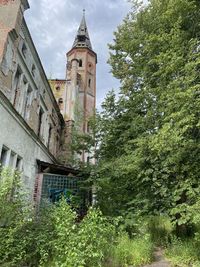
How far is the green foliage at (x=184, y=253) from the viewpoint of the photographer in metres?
9.32

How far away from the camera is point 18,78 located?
14.7 m

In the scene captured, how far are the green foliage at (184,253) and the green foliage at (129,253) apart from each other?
786 millimetres

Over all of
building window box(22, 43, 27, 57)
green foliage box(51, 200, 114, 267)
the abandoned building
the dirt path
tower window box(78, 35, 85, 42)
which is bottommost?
the dirt path

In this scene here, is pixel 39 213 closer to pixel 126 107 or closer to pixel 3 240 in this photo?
pixel 3 240

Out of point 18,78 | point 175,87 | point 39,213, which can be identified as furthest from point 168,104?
point 18,78

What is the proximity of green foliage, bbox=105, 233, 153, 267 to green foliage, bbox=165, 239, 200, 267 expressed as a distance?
0.79m

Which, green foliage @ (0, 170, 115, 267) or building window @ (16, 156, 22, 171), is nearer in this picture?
green foliage @ (0, 170, 115, 267)

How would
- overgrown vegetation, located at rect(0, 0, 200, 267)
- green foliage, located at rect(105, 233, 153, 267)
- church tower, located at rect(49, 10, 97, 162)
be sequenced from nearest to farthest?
overgrown vegetation, located at rect(0, 0, 200, 267) → green foliage, located at rect(105, 233, 153, 267) → church tower, located at rect(49, 10, 97, 162)

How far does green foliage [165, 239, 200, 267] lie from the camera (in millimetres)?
9316

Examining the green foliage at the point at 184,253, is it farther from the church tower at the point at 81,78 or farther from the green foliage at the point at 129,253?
the church tower at the point at 81,78

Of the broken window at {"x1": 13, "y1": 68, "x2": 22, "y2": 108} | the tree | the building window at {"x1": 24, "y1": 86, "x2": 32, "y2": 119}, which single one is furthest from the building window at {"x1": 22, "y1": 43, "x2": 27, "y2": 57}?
the tree

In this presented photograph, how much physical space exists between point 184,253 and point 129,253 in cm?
190

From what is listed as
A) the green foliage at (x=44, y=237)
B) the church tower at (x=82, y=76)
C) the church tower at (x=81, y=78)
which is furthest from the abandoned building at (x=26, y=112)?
the church tower at (x=82, y=76)

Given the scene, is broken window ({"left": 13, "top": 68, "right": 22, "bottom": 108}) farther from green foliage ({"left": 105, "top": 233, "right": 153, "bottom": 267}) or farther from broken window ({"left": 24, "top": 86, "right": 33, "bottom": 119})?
green foliage ({"left": 105, "top": 233, "right": 153, "bottom": 267})
